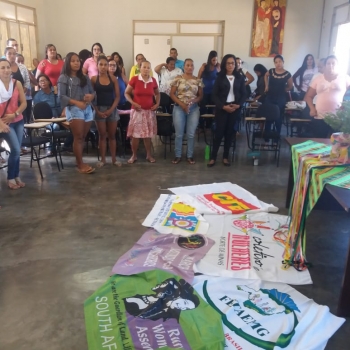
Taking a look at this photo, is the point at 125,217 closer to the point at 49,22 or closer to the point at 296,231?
the point at 296,231

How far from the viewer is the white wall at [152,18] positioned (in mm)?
9508

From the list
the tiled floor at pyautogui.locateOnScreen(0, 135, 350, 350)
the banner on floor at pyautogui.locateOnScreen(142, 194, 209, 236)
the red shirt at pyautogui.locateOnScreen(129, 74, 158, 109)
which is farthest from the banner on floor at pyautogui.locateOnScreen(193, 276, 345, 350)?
the red shirt at pyautogui.locateOnScreen(129, 74, 158, 109)

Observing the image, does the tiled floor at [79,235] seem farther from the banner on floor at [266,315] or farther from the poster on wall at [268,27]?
the poster on wall at [268,27]

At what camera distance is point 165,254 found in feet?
9.18

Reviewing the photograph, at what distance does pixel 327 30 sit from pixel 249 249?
26.5 feet

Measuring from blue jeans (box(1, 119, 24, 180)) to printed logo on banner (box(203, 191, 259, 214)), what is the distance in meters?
2.23

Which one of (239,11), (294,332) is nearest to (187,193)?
(294,332)

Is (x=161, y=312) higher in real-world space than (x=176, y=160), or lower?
lower

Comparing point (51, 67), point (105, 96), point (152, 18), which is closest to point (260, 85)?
point (152, 18)

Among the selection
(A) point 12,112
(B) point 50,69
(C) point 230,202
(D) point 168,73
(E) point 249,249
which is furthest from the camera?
(D) point 168,73

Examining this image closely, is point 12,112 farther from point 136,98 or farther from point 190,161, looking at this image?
point 190,161

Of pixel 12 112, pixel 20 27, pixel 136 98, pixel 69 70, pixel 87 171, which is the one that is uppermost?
pixel 20 27

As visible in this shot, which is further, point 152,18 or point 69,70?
point 152,18

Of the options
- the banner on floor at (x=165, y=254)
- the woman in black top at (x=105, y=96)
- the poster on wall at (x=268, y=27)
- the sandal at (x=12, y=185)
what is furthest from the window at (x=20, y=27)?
the banner on floor at (x=165, y=254)
